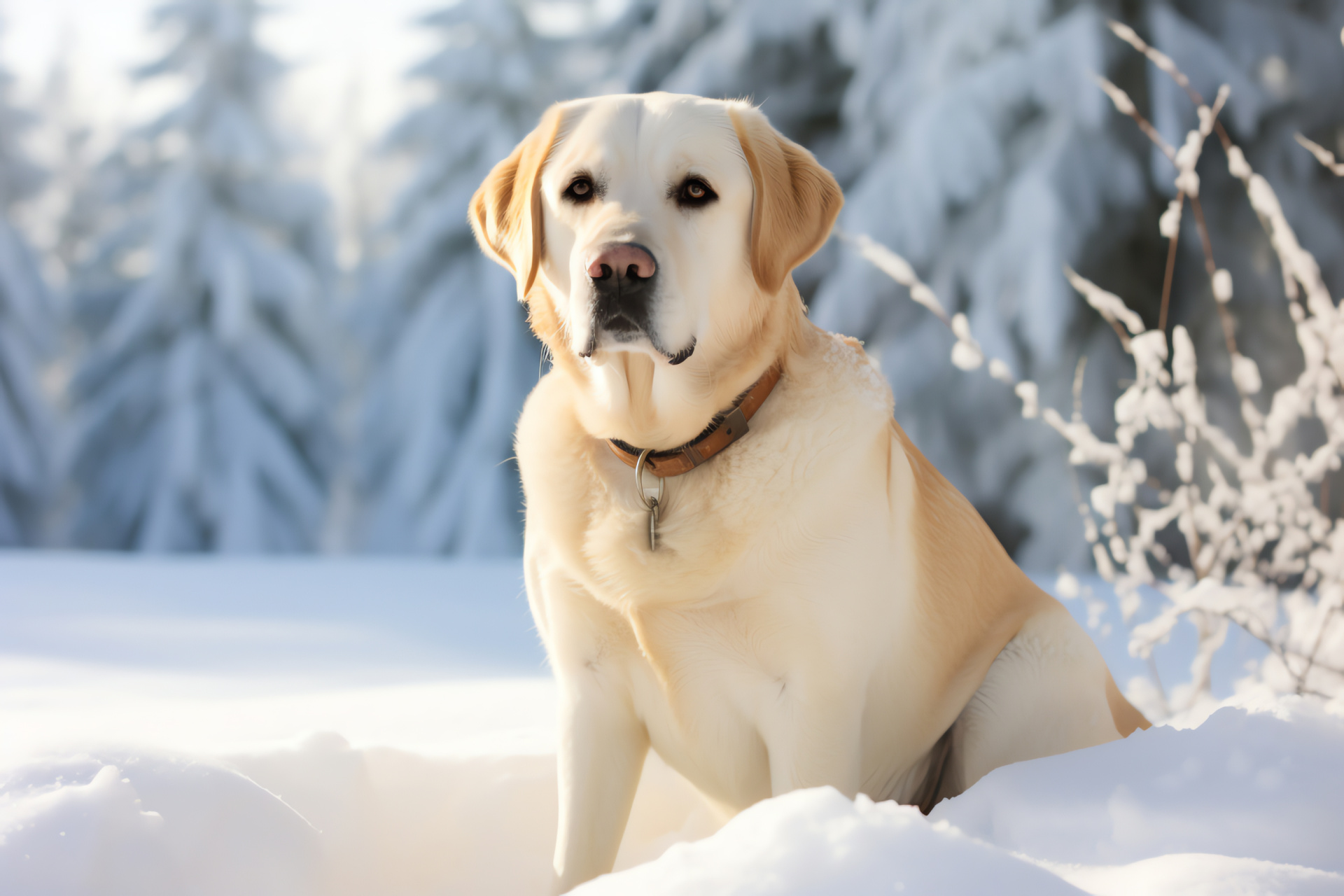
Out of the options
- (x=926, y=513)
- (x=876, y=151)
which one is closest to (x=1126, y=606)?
(x=926, y=513)

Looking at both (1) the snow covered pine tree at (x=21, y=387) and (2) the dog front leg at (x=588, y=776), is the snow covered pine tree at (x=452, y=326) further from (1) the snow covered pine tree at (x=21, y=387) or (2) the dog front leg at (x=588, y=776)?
(2) the dog front leg at (x=588, y=776)

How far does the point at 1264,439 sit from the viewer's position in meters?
2.06

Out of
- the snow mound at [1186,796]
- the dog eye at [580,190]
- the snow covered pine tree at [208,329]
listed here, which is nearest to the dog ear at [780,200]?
the dog eye at [580,190]

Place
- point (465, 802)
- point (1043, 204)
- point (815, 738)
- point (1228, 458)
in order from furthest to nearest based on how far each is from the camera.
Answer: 1. point (1043, 204)
2. point (1228, 458)
3. point (465, 802)
4. point (815, 738)

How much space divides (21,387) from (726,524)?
15.3 metres

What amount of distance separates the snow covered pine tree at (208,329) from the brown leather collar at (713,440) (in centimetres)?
1197

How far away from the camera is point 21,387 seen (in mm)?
13414

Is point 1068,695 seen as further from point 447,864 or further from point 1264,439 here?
point 447,864

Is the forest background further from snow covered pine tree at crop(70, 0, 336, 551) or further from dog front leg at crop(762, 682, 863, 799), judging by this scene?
dog front leg at crop(762, 682, 863, 799)

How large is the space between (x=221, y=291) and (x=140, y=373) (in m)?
1.90

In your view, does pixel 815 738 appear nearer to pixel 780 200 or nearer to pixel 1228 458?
pixel 780 200

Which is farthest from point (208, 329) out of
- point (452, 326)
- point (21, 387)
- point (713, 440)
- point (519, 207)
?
point (713, 440)

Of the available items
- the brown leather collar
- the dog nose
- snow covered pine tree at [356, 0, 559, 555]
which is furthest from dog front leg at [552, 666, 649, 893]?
snow covered pine tree at [356, 0, 559, 555]

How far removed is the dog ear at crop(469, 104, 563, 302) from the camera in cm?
183
